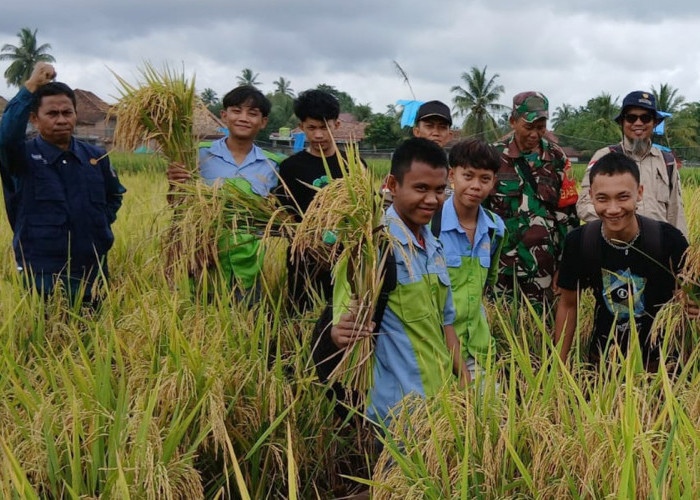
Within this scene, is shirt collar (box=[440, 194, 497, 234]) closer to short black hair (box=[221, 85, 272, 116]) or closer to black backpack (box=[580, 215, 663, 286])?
black backpack (box=[580, 215, 663, 286])

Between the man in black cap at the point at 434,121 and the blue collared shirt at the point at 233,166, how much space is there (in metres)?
0.75

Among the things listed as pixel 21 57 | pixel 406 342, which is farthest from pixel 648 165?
pixel 21 57

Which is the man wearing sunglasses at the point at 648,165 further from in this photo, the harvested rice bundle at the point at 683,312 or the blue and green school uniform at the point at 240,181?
the blue and green school uniform at the point at 240,181

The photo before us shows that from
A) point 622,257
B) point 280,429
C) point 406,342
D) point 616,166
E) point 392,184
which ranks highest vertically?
point 616,166

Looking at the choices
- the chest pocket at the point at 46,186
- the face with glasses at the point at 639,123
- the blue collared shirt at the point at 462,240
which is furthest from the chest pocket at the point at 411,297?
the chest pocket at the point at 46,186

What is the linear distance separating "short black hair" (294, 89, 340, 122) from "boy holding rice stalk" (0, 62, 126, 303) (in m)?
0.97

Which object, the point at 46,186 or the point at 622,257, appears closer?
the point at 622,257

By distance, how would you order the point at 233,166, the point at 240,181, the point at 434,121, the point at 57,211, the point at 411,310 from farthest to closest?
1. the point at 434,121
2. the point at 57,211
3. the point at 233,166
4. the point at 240,181
5. the point at 411,310

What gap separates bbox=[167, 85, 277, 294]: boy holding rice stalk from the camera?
2.95 meters

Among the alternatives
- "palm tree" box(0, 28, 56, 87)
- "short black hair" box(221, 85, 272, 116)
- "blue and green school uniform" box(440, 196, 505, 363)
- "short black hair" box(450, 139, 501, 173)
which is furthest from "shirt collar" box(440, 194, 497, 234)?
"palm tree" box(0, 28, 56, 87)

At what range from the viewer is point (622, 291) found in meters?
2.65

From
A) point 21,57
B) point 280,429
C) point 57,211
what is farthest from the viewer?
point 21,57

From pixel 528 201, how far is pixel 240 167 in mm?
1439

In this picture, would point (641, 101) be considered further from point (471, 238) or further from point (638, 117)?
point (471, 238)
